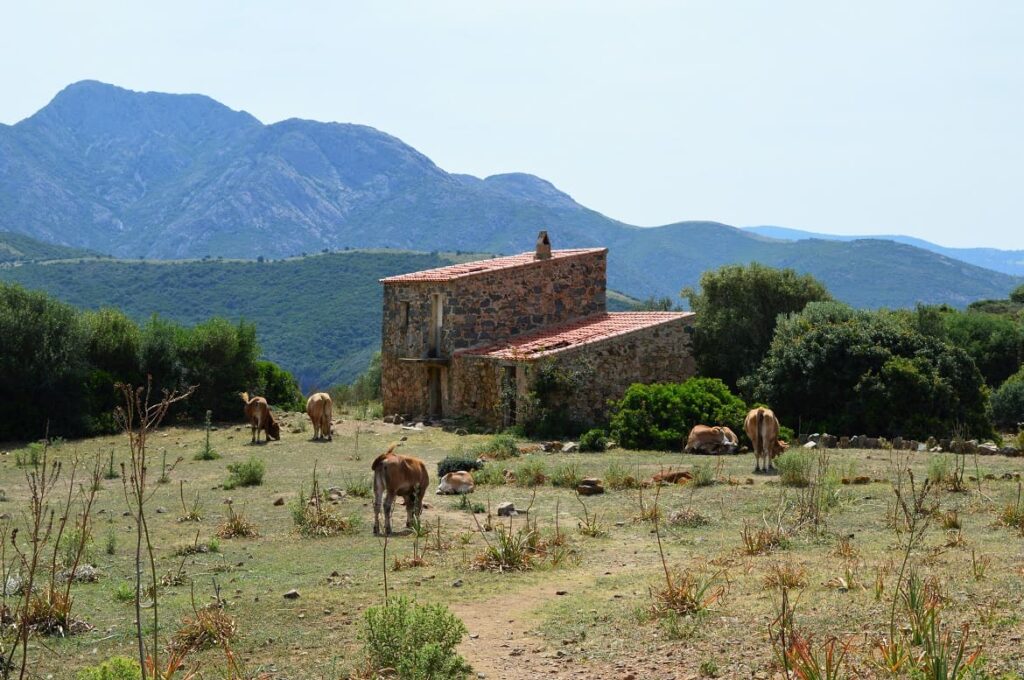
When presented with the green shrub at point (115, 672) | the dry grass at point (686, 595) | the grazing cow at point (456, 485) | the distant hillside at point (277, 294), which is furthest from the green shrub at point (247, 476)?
the distant hillside at point (277, 294)

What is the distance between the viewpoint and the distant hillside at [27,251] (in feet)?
410

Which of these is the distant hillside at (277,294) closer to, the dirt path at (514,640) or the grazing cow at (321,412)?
the grazing cow at (321,412)

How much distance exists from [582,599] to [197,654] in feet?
11.9

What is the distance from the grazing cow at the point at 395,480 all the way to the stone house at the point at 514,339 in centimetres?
1448

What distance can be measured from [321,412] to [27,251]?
118097 mm

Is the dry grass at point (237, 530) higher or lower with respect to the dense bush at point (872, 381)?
lower

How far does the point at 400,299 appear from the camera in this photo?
3516 centimetres

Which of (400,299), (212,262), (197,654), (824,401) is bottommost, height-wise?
(197,654)

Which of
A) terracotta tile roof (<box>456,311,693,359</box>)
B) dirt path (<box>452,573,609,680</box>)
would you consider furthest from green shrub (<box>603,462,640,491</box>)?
terracotta tile roof (<box>456,311,693,359</box>)

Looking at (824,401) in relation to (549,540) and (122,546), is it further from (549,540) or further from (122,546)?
(122,546)

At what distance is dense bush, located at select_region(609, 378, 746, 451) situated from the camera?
992 inches

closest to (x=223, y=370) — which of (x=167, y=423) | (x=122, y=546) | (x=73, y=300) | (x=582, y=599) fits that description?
(x=167, y=423)

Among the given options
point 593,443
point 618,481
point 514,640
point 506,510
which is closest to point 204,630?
point 514,640

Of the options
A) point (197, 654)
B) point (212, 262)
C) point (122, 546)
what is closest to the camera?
point (197, 654)
